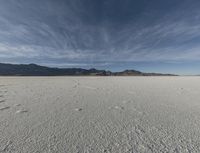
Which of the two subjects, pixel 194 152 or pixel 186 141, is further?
pixel 186 141

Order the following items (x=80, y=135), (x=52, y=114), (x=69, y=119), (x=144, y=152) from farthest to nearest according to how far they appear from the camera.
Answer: (x=52, y=114) < (x=69, y=119) < (x=80, y=135) < (x=144, y=152)

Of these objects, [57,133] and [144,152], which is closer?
[144,152]

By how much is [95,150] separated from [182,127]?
69.8 inches

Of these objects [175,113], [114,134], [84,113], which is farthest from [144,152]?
[175,113]

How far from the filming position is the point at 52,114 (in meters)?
3.24

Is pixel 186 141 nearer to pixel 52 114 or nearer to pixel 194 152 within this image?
pixel 194 152

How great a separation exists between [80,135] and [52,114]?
132cm

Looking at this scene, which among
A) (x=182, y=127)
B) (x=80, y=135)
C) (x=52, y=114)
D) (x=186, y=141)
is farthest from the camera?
(x=52, y=114)

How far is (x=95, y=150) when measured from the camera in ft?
5.90

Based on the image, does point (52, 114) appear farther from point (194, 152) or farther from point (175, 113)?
point (175, 113)

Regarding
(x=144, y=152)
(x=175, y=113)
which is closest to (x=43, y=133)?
(x=144, y=152)

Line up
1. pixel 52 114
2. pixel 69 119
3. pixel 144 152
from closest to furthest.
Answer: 1. pixel 144 152
2. pixel 69 119
3. pixel 52 114

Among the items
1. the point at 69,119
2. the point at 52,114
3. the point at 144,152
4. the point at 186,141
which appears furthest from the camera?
the point at 52,114

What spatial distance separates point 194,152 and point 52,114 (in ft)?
9.22
